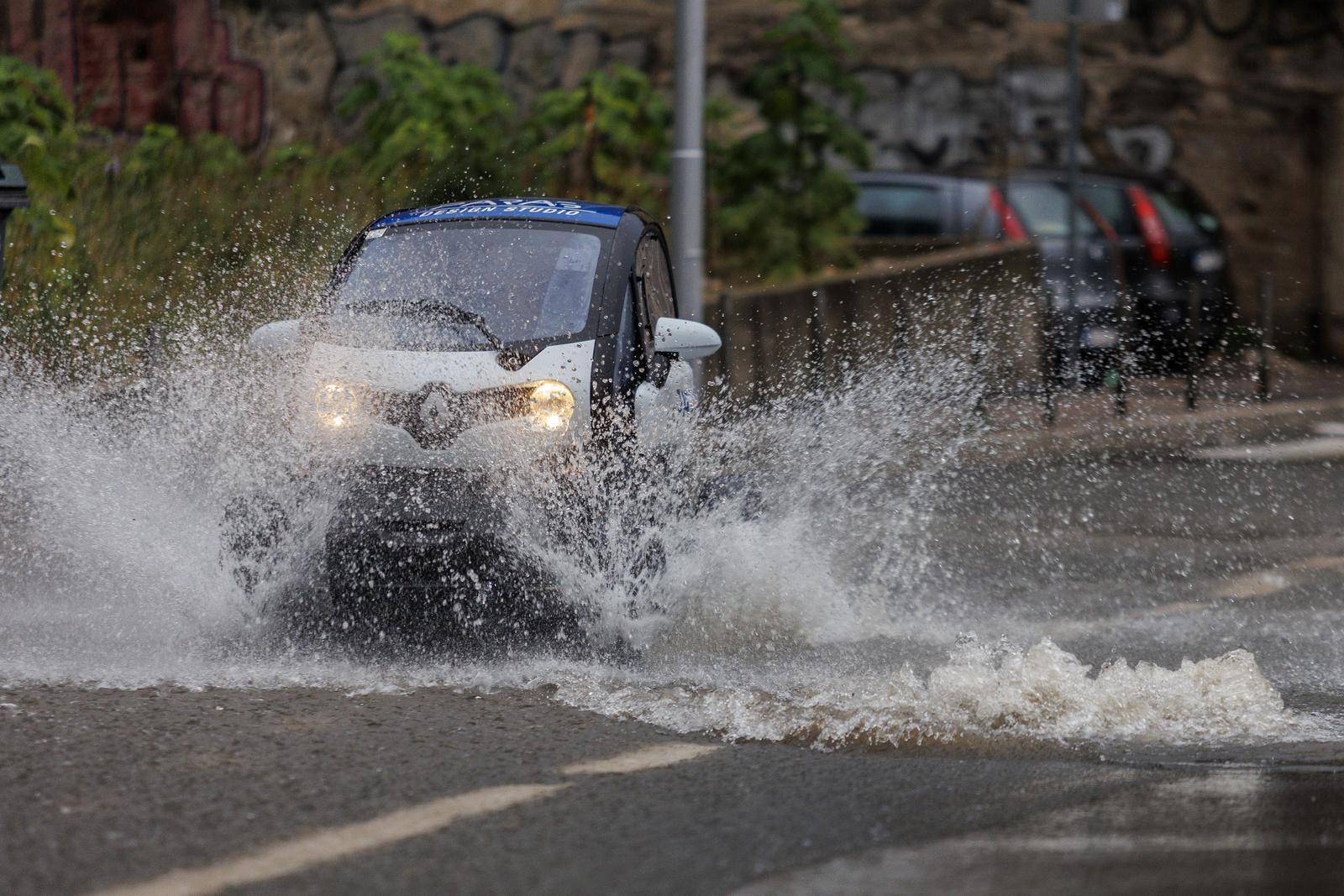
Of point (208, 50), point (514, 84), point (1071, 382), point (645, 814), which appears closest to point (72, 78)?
point (208, 50)

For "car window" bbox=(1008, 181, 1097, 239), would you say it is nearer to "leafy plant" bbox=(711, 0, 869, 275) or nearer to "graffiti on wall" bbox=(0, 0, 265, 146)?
"leafy plant" bbox=(711, 0, 869, 275)

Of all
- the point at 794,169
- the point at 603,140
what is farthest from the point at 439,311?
the point at 794,169

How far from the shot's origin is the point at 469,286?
23.6ft

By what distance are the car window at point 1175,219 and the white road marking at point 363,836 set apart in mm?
14053

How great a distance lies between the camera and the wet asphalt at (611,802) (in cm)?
427

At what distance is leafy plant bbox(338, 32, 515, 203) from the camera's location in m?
15.7

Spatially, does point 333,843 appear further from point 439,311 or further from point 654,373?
point 654,373

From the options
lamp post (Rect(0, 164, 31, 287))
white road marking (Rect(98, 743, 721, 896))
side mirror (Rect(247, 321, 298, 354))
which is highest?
lamp post (Rect(0, 164, 31, 287))

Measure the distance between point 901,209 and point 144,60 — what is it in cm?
741

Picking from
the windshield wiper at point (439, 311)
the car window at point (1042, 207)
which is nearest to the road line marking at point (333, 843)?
the windshield wiper at point (439, 311)

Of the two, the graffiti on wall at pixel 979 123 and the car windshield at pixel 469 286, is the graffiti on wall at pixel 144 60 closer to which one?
the graffiti on wall at pixel 979 123

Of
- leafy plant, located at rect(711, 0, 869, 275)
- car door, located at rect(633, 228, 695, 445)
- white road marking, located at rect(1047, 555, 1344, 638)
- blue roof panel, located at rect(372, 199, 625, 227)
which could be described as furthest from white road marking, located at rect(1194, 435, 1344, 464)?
blue roof panel, located at rect(372, 199, 625, 227)

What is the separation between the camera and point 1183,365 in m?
16.9

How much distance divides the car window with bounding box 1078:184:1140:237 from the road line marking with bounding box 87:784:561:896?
14211 mm
